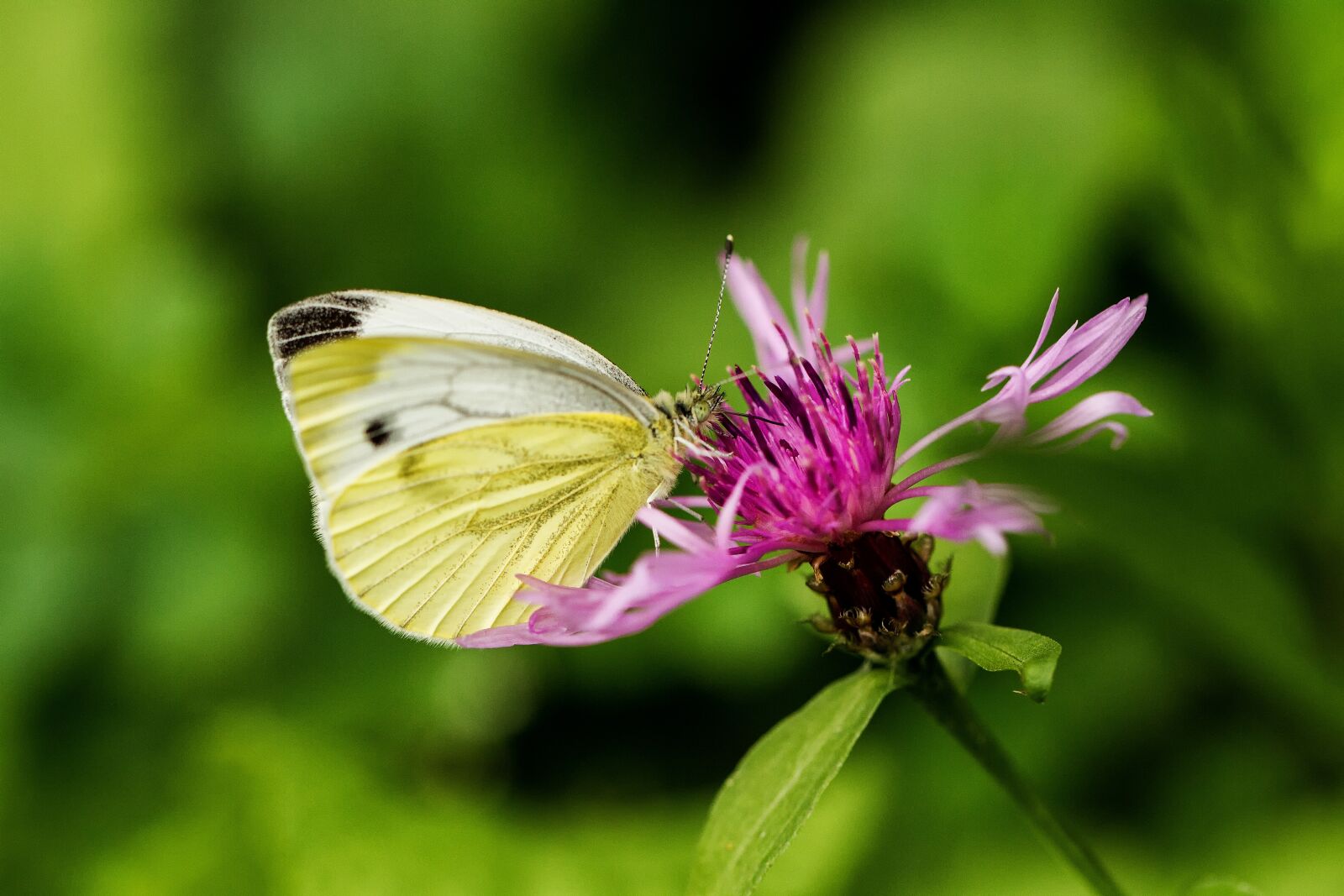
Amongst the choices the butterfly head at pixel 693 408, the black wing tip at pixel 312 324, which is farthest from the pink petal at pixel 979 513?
the black wing tip at pixel 312 324

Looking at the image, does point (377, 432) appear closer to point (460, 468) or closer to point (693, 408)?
point (460, 468)

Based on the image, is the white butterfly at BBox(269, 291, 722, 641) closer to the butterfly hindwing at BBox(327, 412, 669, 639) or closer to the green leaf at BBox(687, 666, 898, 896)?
the butterfly hindwing at BBox(327, 412, 669, 639)

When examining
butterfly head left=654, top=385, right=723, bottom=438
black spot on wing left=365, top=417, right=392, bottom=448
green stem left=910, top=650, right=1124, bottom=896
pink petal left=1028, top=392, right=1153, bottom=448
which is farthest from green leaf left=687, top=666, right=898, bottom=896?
black spot on wing left=365, top=417, right=392, bottom=448

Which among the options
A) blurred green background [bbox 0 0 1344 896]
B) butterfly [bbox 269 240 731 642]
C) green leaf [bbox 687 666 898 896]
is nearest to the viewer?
green leaf [bbox 687 666 898 896]

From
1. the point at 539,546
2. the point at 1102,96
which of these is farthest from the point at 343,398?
the point at 1102,96

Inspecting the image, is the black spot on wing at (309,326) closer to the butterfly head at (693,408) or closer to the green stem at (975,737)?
the butterfly head at (693,408)

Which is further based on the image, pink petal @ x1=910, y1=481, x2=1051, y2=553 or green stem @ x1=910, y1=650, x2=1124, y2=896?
green stem @ x1=910, y1=650, x2=1124, y2=896
